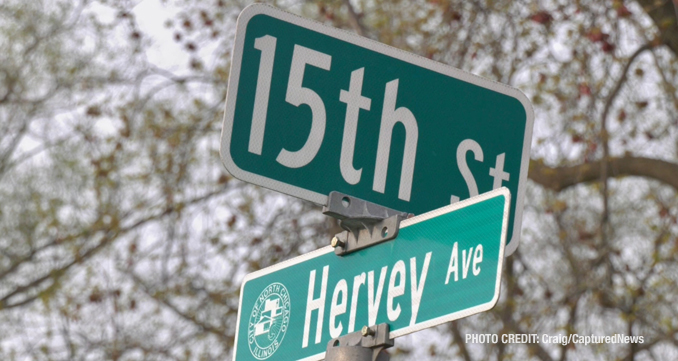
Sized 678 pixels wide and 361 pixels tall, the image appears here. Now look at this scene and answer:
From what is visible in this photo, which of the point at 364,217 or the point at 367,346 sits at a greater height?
the point at 364,217

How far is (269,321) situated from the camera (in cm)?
244

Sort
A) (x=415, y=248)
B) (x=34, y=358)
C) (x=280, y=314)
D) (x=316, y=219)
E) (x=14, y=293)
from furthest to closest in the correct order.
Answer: (x=14, y=293)
(x=34, y=358)
(x=316, y=219)
(x=280, y=314)
(x=415, y=248)

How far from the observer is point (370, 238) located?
221cm

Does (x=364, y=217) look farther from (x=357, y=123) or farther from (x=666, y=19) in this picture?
(x=666, y=19)

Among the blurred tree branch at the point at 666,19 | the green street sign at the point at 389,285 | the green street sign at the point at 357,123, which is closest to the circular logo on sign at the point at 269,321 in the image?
the green street sign at the point at 389,285

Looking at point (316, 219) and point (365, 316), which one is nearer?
point (365, 316)

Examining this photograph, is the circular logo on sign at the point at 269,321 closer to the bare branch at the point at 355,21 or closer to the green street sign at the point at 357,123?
the green street sign at the point at 357,123

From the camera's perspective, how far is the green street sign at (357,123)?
86.6 inches

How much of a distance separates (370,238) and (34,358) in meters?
7.88

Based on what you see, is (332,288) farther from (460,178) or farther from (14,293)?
(14,293)

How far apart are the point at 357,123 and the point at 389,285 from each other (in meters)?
0.34

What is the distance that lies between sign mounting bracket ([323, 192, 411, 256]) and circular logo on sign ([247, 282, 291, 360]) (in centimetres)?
26

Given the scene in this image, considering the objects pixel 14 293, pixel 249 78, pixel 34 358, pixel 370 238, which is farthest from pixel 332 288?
pixel 14 293

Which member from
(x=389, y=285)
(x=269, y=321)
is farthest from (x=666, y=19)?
(x=389, y=285)
